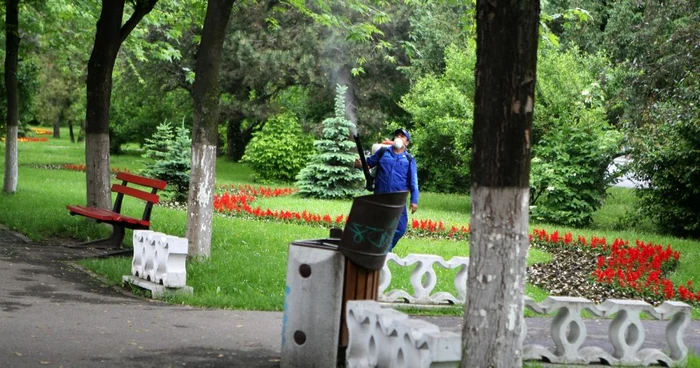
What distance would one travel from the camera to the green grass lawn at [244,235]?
11.5 meters

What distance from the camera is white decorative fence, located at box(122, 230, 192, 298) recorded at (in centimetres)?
1059

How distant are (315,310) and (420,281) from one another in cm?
413

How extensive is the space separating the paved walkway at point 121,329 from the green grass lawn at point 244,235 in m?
0.73

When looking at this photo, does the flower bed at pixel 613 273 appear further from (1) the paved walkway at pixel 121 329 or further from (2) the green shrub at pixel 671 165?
(2) the green shrub at pixel 671 165

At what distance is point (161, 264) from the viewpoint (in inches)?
428

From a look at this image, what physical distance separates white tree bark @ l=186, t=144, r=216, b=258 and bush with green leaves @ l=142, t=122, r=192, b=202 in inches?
425

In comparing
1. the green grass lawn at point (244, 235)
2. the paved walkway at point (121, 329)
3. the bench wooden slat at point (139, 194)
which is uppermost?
the bench wooden slat at point (139, 194)

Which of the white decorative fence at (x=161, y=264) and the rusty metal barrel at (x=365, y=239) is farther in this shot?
the white decorative fence at (x=161, y=264)

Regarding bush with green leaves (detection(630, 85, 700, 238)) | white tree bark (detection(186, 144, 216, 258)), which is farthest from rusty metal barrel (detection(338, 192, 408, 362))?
bush with green leaves (detection(630, 85, 700, 238))

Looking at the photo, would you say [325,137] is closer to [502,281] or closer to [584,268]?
[584,268]

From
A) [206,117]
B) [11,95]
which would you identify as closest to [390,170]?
[206,117]

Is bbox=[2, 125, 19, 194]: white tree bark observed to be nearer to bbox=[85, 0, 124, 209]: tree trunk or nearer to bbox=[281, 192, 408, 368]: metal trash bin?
bbox=[85, 0, 124, 209]: tree trunk

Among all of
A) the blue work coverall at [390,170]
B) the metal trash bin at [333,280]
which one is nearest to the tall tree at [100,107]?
the blue work coverall at [390,170]

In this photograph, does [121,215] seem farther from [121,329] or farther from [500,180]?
[500,180]
